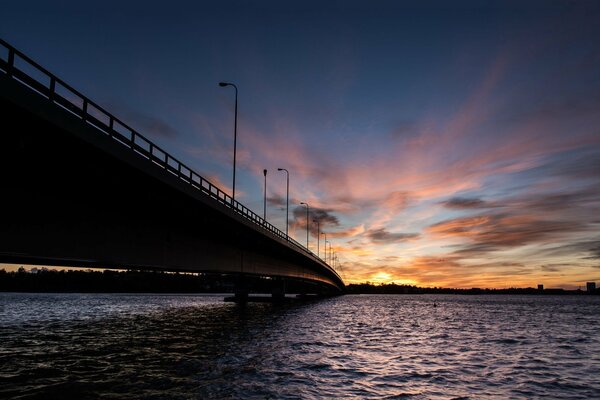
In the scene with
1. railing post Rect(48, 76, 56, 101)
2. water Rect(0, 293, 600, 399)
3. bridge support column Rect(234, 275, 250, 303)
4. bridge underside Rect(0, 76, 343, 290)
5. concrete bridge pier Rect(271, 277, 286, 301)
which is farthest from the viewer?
concrete bridge pier Rect(271, 277, 286, 301)

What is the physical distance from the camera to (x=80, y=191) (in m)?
21.5

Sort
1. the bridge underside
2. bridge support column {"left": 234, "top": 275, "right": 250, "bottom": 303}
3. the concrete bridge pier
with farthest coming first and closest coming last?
the concrete bridge pier → bridge support column {"left": 234, "top": 275, "right": 250, "bottom": 303} → the bridge underside

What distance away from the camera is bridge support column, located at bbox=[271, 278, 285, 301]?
369 feet

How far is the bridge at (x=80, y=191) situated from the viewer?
53.8ft

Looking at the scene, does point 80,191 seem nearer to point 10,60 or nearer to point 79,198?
point 79,198

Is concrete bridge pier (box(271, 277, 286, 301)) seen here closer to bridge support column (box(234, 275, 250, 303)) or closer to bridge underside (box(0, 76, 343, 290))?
bridge support column (box(234, 275, 250, 303))

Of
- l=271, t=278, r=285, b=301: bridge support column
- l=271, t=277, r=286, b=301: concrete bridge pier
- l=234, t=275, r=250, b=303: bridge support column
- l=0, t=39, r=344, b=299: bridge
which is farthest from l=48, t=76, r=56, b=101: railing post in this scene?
l=271, t=278, r=285, b=301: bridge support column

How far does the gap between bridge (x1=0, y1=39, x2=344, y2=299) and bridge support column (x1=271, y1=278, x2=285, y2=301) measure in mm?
78754

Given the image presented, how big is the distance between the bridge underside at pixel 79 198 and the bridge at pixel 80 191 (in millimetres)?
41

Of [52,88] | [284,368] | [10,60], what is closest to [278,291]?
[284,368]

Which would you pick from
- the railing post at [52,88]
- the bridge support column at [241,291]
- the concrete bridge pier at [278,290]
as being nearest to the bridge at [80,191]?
the railing post at [52,88]

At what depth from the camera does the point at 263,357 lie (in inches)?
884

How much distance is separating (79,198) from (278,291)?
314ft

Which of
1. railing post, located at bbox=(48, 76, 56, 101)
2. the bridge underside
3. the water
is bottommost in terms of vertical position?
the water
